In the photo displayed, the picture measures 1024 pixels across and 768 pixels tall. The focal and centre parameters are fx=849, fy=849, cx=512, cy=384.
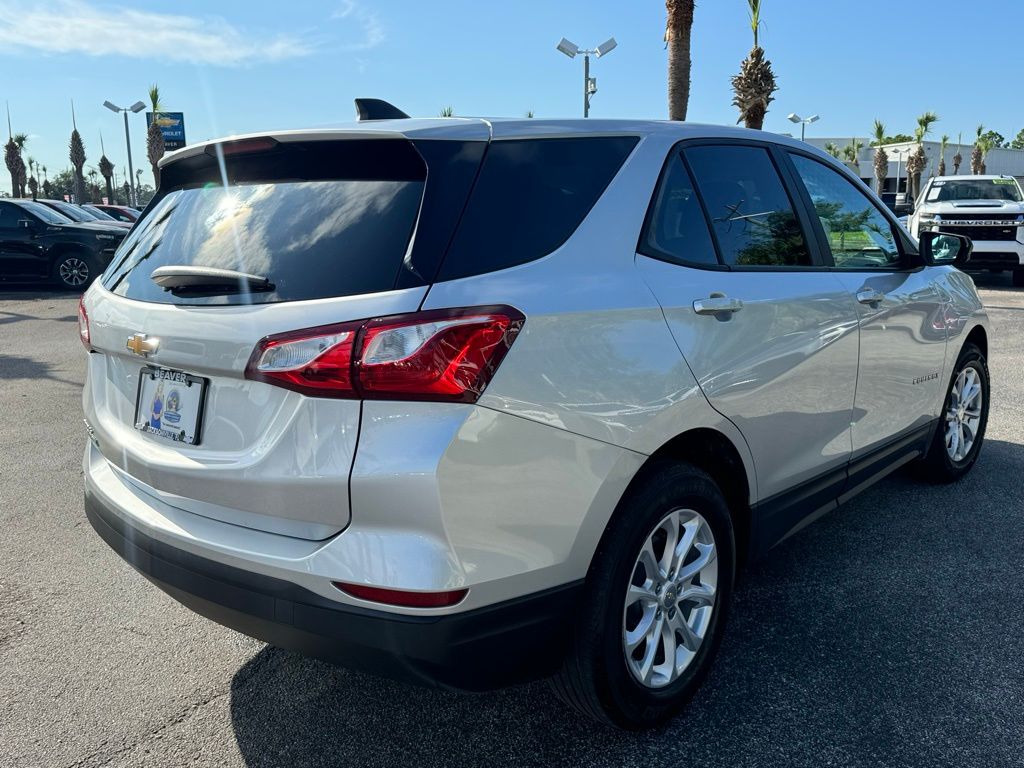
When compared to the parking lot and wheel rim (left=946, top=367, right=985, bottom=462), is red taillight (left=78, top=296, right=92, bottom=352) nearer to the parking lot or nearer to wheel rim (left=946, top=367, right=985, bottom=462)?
the parking lot

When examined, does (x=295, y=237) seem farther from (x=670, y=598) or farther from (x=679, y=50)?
(x=679, y=50)

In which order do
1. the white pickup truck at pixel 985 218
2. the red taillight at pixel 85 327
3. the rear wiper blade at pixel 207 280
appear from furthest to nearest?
the white pickup truck at pixel 985 218
the red taillight at pixel 85 327
the rear wiper blade at pixel 207 280

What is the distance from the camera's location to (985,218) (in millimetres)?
14680

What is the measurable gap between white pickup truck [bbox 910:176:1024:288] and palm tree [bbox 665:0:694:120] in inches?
189

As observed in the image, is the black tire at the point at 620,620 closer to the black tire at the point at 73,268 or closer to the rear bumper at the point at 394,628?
the rear bumper at the point at 394,628

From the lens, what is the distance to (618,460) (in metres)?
2.17

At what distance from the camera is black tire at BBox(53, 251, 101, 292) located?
15.5m

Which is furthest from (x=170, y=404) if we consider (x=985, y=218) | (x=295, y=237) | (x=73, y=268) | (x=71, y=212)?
(x=71, y=212)

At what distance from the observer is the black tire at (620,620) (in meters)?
2.19

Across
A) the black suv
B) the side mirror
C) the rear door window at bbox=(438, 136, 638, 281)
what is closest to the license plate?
the rear door window at bbox=(438, 136, 638, 281)

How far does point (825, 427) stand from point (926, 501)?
1.62 metres

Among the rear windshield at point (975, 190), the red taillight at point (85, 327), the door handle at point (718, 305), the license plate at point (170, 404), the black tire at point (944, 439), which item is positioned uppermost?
the rear windshield at point (975, 190)

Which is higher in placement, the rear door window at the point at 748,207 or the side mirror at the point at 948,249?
the rear door window at the point at 748,207

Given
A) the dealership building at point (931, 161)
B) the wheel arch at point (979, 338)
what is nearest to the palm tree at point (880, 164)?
the dealership building at point (931, 161)
